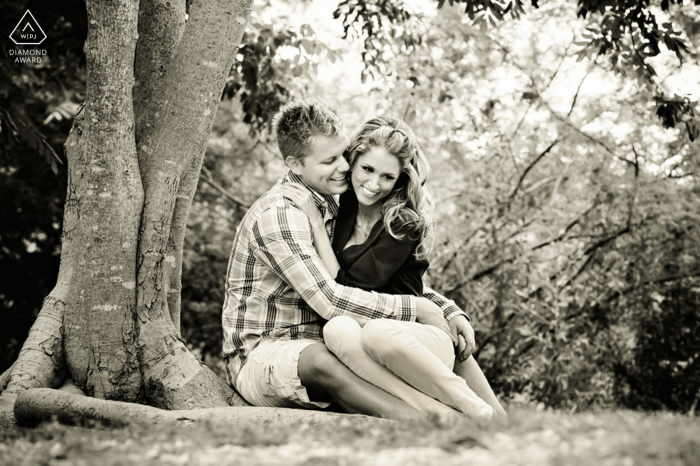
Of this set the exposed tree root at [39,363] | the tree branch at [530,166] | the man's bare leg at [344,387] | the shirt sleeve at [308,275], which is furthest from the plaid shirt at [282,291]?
the tree branch at [530,166]

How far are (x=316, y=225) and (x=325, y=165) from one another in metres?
0.36

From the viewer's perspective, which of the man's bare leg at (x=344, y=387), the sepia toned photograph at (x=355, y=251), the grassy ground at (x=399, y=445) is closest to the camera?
the grassy ground at (x=399, y=445)

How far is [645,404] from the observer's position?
723 centimetres

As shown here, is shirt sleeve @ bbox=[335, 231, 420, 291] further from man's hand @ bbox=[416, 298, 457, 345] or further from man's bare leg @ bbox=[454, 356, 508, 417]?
man's bare leg @ bbox=[454, 356, 508, 417]

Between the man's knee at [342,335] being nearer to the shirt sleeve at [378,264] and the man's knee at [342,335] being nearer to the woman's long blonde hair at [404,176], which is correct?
the shirt sleeve at [378,264]

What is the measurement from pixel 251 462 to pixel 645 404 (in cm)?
605

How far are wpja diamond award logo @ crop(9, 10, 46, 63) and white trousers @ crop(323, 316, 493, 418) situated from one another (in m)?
4.15

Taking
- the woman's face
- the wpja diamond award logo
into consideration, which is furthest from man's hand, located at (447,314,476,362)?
the wpja diamond award logo

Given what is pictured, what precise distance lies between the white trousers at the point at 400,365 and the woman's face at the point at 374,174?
807 mm

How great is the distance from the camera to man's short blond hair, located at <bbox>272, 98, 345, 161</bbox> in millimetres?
4039

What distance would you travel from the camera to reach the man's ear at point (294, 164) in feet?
13.5

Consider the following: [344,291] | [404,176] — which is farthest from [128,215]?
[404,176]

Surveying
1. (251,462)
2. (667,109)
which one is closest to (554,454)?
(251,462)

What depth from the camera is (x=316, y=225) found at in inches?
155
